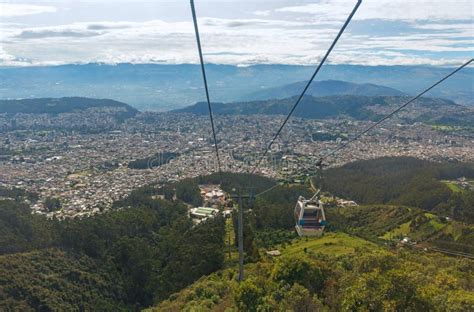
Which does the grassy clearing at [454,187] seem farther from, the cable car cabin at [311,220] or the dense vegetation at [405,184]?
the cable car cabin at [311,220]

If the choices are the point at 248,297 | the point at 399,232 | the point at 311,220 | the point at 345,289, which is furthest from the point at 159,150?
the point at 311,220

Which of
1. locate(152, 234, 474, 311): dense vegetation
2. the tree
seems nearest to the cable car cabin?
locate(152, 234, 474, 311): dense vegetation

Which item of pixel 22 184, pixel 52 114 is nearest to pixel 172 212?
pixel 22 184

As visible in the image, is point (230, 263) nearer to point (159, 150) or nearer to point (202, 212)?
point (202, 212)

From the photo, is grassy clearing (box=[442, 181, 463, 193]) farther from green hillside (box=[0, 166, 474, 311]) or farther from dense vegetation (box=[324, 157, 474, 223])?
green hillside (box=[0, 166, 474, 311])

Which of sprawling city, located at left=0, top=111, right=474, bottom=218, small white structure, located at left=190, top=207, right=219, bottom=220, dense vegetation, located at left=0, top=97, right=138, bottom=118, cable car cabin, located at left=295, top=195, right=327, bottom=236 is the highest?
cable car cabin, located at left=295, top=195, right=327, bottom=236
